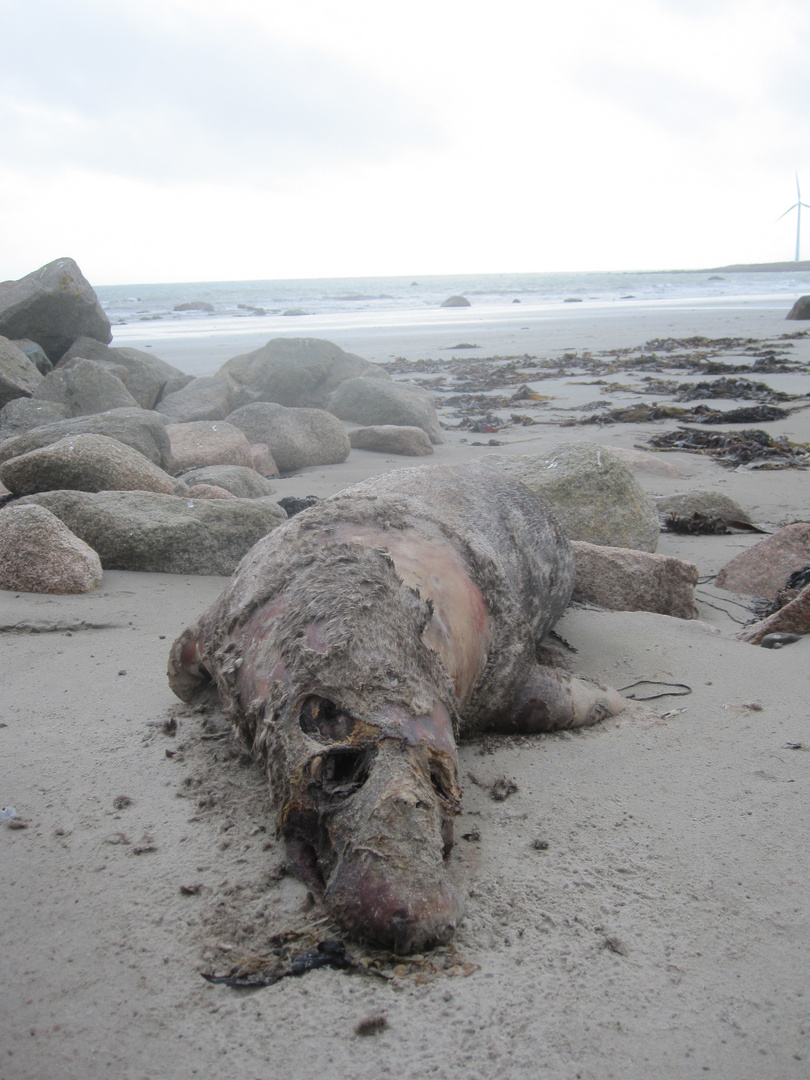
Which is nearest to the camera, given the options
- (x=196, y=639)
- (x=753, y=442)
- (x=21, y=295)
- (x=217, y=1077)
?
(x=217, y=1077)

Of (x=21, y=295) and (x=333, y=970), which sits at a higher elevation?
(x=21, y=295)

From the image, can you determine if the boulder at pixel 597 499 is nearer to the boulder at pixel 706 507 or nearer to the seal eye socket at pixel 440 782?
the boulder at pixel 706 507

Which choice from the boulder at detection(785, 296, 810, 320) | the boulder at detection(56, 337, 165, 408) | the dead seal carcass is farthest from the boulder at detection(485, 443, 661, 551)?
the boulder at detection(785, 296, 810, 320)

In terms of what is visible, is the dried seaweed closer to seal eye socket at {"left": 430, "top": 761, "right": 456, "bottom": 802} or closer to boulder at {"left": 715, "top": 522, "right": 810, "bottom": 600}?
boulder at {"left": 715, "top": 522, "right": 810, "bottom": 600}

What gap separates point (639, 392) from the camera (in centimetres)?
1161

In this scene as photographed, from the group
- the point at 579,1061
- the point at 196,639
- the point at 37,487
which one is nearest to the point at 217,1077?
the point at 579,1061

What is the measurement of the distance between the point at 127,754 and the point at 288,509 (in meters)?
3.33

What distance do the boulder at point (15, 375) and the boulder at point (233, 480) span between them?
12.3ft

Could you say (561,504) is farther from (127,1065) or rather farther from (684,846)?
(127,1065)

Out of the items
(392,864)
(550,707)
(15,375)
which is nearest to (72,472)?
(550,707)

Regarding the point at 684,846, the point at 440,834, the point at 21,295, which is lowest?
the point at 684,846

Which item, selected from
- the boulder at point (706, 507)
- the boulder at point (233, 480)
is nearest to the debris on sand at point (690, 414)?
the boulder at point (706, 507)

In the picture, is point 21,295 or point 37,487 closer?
point 37,487

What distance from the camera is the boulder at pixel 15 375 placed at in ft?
29.0
